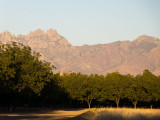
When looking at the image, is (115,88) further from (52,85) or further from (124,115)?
(124,115)

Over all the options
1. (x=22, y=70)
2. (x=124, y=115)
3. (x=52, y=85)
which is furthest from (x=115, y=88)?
(x=124, y=115)

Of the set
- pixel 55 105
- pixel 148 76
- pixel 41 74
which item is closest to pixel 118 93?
pixel 148 76

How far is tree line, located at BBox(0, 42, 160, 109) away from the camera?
71.3m

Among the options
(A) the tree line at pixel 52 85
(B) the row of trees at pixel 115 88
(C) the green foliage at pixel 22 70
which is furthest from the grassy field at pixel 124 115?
(B) the row of trees at pixel 115 88

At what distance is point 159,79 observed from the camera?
12519 cm

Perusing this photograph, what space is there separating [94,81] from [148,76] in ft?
73.7

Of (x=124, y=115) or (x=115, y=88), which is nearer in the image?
(x=124, y=115)

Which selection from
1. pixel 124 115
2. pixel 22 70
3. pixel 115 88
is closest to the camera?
pixel 124 115

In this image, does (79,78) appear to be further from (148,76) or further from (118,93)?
(148,76)

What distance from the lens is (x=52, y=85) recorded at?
84.0 meters

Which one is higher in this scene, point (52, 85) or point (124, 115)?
point (52, 85)

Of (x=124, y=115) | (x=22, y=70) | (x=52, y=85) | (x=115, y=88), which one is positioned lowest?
(x=124, y=115)

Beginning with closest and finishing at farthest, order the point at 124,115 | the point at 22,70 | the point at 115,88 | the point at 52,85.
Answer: the point at 124,115
the point at 22,70
the point at 52,85
the point at 115,88

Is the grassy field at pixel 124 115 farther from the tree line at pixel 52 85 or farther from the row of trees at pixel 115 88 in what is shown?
the row of trees at pixel 115 88
